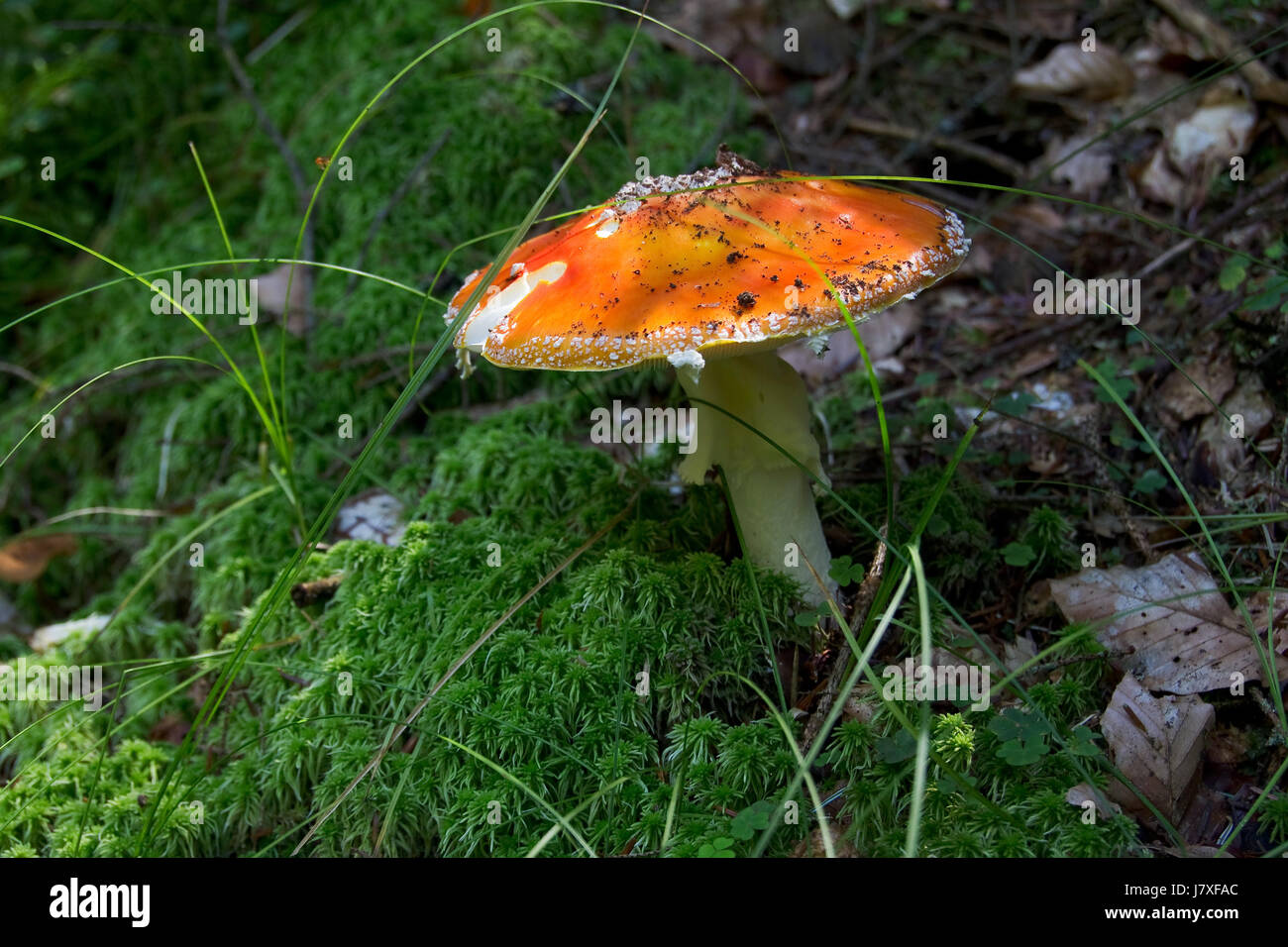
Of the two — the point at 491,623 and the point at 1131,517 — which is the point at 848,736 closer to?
the point at 491,623

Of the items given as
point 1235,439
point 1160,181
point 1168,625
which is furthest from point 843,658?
point 1160,181

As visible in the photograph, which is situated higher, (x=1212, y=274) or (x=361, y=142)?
(x=361, y=142)

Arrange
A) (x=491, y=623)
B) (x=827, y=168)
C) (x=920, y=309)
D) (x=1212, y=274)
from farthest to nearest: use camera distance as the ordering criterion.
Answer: (x=827, y=168), (x=920, y=309), (x=1212, y=274), (x=491, y=623)

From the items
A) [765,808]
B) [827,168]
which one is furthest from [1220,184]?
[765,808]

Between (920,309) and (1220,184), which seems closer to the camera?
(1220,184)

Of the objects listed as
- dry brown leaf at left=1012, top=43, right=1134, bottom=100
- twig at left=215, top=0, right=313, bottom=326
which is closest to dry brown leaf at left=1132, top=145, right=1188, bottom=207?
dry brown leaf at left=1012, top=43, right=1134, bottom=100

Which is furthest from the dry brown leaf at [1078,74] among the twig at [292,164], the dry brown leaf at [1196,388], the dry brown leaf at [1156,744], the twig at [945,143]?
the twig at [292,164]

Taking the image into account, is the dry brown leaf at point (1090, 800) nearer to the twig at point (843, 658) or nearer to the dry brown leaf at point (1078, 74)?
the twig at point (843, 658)

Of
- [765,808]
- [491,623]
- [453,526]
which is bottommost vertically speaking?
[765,808]

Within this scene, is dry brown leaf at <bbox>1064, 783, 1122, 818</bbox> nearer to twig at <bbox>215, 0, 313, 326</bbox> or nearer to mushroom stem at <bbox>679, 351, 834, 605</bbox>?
mushroom stem at <bbox>679, 351, 834, 605</bbox>
